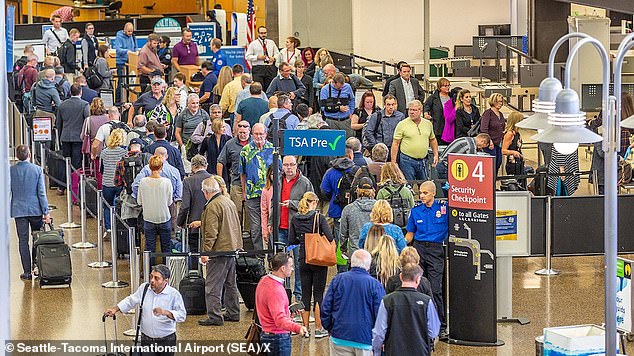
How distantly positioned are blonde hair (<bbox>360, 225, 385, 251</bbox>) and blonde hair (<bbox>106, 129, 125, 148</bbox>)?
5.02 meters

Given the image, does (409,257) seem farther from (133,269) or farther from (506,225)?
(133,269)

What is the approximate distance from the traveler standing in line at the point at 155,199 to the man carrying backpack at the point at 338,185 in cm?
171

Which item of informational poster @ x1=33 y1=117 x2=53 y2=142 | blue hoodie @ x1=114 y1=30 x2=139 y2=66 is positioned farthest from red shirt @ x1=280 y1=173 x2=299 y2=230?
blue hoodie @ x1=114 y1=30 x2=139 y2=66

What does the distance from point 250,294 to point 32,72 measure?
9721 mm

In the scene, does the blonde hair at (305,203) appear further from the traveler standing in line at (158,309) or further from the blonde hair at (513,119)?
the blonde hair at (513,119)

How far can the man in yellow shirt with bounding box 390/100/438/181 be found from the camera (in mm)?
15453

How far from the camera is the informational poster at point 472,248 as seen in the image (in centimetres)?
1150

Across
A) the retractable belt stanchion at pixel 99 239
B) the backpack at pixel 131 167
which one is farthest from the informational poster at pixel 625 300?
the retractable belt stanchion at pixel 99 239

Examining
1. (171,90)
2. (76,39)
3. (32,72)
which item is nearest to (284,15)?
(76,39)

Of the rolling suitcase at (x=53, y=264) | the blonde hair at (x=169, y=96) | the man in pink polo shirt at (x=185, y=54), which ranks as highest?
the man in pink polo shirt at (x=185, y=54)

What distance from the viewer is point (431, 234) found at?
1171cm

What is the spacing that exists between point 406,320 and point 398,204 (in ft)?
10.1

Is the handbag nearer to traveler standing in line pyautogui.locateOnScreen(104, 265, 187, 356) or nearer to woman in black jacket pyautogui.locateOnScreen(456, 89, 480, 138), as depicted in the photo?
traveler standing in line pyautogui.locateOnScreen(104, 265, 187, 356)

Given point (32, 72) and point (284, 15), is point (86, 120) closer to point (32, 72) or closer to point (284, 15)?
point (32, 72)
